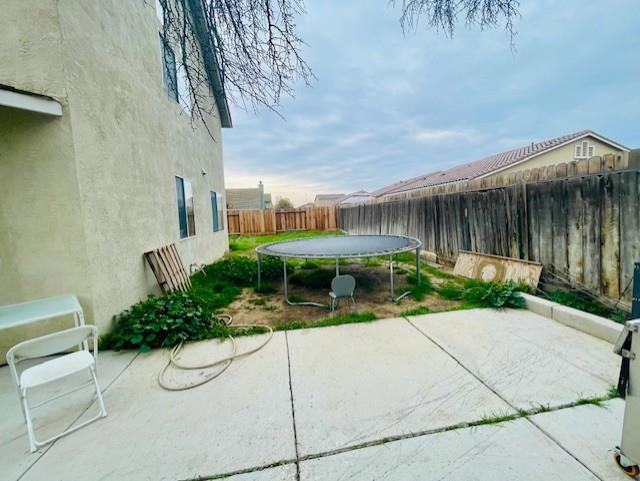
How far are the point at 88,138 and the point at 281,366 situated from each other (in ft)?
10.8

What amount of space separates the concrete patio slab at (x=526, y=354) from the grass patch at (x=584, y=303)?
0.47 m

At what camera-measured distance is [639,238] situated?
9.56ft

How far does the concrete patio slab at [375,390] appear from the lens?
183cm

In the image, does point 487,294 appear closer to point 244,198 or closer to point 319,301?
point 319,301

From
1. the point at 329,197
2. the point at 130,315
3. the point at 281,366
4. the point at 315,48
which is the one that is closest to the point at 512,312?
the point at 281,366

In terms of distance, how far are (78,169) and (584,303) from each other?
6.28 metres

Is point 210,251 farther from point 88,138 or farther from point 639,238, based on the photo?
point 639,238

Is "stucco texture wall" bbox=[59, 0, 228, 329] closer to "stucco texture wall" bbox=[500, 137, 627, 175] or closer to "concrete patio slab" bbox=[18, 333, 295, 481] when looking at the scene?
"concrete patio slab" bbox=[18, 333, 295, 481]

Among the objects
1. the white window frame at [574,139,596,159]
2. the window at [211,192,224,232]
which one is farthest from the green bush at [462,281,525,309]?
the white window frame at [574,139,596,159]

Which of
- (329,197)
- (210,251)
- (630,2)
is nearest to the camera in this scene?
(630,2)

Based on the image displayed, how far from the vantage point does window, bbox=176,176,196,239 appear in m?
5.74

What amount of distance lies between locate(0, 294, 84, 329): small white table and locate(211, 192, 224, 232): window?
608 centimetres

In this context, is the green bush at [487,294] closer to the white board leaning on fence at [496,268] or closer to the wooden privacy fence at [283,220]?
the white board leaning on fence at [496,268]

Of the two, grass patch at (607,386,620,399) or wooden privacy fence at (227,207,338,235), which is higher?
wooden privacy fence at (227,207,338,235)
